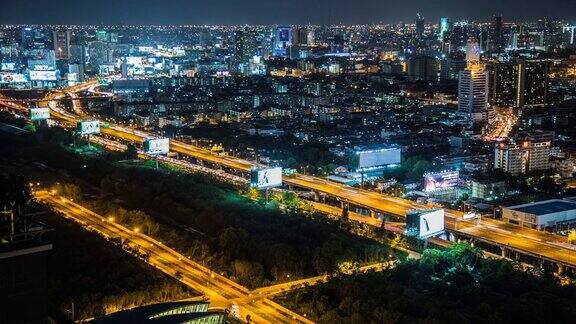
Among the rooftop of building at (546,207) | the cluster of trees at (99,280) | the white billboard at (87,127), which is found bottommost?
the rooftop of building at (546,207)

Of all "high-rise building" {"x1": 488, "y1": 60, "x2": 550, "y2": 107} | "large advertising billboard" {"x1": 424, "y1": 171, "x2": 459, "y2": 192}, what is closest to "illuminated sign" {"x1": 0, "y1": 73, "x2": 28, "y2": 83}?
"high-rise building" {"x1": 488, "y1": 60, "x2": 550, "y2": 107}

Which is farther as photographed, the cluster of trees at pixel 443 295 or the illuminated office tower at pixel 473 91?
the illuminated office tower at pixel 473 91

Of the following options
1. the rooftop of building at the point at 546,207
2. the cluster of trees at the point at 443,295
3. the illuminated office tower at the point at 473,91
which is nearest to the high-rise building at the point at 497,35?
the illuminated office tower at the point at 473,91

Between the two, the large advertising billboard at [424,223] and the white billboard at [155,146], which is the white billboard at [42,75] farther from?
the large advertising billboard at [424,223]

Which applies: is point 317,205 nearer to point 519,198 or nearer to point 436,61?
point 519,198

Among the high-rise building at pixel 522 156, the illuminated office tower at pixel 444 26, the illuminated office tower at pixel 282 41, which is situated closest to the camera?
the high-rise building at pixel 522 156

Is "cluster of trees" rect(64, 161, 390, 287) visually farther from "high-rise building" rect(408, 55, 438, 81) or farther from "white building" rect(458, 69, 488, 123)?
"high-rise building" rect(408, 55, 438, 81)
